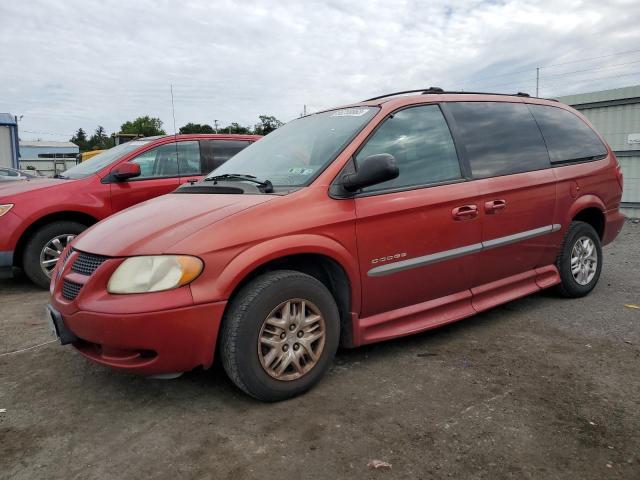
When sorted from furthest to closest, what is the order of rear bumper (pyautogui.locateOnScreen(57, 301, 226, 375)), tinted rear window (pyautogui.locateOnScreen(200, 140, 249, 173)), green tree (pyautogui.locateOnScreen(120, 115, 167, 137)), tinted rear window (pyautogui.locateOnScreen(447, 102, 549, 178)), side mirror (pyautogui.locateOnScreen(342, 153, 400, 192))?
1. green tree (pyautogui.locateOnScreen(120, 115, 167, 137))
2. tinted rear window (pyautogui.locateOnScreen(200, 140, 249, 173))
3. tinted rear window (pyautogui.locateOnScreen(447, 102, 549, 178))
4. side mirror (pyautogui.locateOnScreen(342, 153, 400, 192))
5. rear bumper (pyautogui.locateOnScreen(57, 301, 226, 375))

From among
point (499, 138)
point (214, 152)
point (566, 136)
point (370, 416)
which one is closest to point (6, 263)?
point (214, 152)

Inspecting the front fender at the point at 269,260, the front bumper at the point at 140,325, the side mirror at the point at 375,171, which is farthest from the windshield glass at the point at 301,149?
the front bumper at the point at 140,325

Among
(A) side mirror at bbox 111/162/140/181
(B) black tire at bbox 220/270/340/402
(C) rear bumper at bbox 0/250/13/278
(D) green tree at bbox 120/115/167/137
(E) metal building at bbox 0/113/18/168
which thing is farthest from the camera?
(D) green tree at bbox 120/115/167/137

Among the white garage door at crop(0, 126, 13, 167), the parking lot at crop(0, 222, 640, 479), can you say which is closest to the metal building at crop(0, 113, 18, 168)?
the white garage door at crop(0, 126, 13, 167)

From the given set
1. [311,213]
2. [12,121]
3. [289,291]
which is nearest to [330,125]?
[311,213]

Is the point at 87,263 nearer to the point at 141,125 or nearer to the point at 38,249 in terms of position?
the point at 38,249

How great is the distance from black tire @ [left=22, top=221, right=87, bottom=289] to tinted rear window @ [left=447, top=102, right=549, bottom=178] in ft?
13.6

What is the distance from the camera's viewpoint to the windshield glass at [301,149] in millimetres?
3190

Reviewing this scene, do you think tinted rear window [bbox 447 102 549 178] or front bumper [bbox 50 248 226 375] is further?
tinted rear window [bbox 447 102 549 178]

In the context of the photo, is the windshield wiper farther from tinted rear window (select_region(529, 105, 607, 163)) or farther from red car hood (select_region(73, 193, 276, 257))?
tinted rear window (select_region(529, 105, 607, 163))

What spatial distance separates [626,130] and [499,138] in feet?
27.6

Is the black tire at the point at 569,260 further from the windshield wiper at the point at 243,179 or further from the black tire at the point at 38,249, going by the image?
the black tire at the point at 38,249

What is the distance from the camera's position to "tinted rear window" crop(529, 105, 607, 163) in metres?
4.29

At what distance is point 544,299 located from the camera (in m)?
4.58
